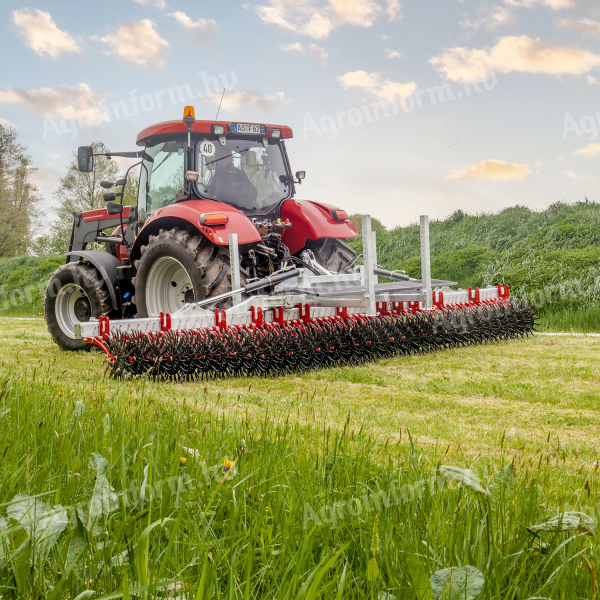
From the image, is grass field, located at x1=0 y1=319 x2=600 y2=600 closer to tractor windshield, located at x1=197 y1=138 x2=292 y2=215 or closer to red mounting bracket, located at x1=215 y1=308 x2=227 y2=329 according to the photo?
red mounting bracket, located at x1=215 y1=308 x2=227 y2=329

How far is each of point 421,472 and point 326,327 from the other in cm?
375

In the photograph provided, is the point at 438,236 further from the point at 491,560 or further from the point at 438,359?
the point at 491,560

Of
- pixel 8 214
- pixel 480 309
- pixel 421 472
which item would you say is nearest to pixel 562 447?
pixel 421 472

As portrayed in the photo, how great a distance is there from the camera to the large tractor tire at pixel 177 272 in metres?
5.83

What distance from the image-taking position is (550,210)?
15.2 metres

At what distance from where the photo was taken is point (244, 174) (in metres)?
6.93

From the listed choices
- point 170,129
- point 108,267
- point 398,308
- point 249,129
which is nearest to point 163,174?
point 170,129

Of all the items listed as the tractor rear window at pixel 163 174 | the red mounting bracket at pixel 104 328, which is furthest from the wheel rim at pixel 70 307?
the red mounting bracket at pixel 104 328

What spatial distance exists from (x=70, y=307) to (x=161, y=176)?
211cm

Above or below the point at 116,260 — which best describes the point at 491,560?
below

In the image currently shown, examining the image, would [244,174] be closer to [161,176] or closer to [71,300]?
[161,176]

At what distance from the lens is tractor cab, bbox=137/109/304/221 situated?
6.56 meters

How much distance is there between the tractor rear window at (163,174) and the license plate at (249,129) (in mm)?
604

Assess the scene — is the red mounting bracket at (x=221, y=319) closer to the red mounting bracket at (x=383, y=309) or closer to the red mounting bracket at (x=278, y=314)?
the red mounting bracket at (x=278, y=314)
